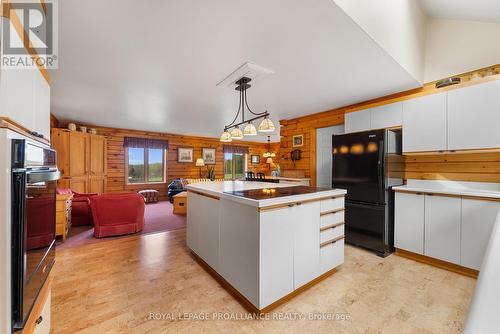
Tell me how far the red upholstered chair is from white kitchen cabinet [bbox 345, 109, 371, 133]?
12.5ft

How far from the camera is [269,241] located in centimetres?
167

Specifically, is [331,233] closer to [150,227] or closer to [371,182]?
[371,182]

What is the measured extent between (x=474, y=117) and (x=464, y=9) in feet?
4.27

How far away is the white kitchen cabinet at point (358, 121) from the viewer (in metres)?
3.25

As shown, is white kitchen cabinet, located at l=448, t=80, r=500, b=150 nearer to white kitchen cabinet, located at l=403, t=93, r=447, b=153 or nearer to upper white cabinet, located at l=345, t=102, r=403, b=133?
white kitchen cabinet, located at l=403, t=93, r=447, b=153

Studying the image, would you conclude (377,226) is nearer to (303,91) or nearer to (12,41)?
(303,91)

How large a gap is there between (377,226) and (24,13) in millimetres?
3686

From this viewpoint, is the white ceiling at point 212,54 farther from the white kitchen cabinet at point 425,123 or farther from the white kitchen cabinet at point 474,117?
the white kitchen cabinet at point 474,117

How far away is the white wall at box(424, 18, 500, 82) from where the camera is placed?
246 centimetres

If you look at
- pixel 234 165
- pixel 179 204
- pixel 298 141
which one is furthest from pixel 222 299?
pixel 234 165

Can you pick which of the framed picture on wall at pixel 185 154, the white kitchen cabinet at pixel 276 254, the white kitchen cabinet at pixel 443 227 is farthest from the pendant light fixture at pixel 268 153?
the white kitchen cabinet at pixel 276 254

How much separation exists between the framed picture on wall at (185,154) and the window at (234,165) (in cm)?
161

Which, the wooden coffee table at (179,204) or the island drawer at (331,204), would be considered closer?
the island drawer at (331,204)

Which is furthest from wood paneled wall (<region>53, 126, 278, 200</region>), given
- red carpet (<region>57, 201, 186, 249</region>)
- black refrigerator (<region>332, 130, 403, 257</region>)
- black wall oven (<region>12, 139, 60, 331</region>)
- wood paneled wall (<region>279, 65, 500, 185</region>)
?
A: black wall oven (<region>12, 139, 60, 331</region>)
